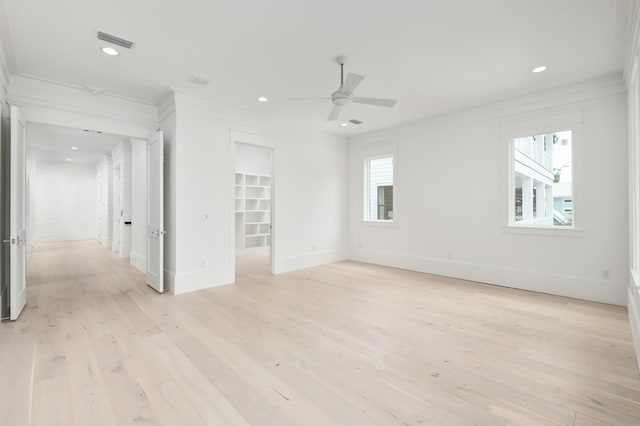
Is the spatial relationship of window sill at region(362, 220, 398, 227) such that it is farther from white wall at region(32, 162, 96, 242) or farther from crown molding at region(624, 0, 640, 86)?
white wall at region(32, 162, 96, 242)

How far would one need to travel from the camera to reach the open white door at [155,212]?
175 inches

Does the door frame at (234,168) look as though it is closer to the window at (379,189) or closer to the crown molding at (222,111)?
the crown molding at (222,111)

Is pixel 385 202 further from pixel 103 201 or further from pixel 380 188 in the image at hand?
pixel 103 201

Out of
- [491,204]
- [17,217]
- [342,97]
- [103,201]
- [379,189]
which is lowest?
[17,217]

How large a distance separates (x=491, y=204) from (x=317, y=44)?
379 centimetres

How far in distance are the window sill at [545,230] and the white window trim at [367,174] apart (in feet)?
6.91

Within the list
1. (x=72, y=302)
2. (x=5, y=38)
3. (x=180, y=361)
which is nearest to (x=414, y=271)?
(x=180, y=361)

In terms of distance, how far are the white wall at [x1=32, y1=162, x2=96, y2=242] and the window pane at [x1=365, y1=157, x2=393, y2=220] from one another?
10215mm

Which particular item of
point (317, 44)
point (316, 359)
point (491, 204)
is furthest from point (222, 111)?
point (491, 204)

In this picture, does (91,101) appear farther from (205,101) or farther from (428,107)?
(428,107)

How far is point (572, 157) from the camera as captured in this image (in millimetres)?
4285

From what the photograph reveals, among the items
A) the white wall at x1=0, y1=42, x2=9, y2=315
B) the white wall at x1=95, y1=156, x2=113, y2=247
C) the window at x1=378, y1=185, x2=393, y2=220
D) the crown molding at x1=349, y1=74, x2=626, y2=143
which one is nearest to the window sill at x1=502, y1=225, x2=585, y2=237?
the crown molding at x1=349, y1=74, x2=626, y2=143

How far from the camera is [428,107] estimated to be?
511cm

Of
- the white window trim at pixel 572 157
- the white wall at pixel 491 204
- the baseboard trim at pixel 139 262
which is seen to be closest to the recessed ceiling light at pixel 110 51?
the baseboard trim at pixel 139 262
